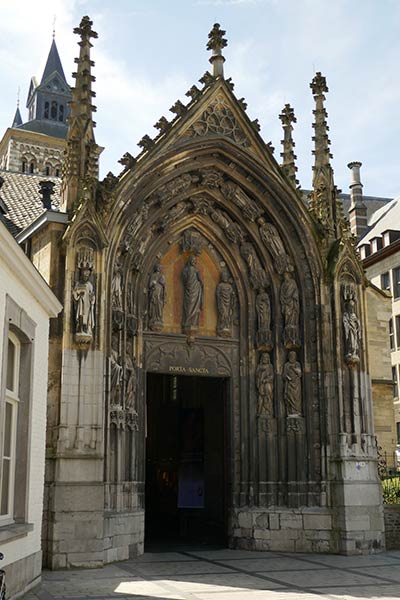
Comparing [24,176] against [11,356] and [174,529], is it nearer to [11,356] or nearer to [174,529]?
[174,529]

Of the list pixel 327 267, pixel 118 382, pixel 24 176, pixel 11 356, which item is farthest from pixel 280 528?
pixel 24 176

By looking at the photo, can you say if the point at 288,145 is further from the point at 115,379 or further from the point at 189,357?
the point at 115,379

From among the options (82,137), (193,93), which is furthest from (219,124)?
(82,137)

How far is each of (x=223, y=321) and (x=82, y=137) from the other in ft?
→ 17.8

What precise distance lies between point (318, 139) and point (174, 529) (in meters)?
12.0

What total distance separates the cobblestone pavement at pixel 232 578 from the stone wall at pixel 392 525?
1166mm

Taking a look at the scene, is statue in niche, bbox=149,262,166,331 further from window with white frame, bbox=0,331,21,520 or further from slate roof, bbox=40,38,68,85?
slate roof, bbox=40,38,68,85

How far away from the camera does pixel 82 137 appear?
16359mm

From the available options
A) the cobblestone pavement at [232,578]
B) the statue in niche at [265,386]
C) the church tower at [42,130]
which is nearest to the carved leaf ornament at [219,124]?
the statue in niche at [265,386]

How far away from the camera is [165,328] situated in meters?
17.5

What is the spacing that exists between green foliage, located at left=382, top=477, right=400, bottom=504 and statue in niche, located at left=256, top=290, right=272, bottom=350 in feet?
15.9

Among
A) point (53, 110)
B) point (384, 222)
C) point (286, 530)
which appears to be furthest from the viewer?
point (53, 110)

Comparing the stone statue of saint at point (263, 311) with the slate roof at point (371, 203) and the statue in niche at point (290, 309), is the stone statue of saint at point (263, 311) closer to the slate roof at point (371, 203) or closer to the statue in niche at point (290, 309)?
the statue in niche at point (290, 309)

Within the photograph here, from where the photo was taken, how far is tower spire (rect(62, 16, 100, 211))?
15945 millimetres
